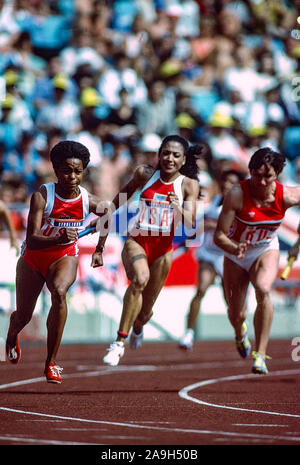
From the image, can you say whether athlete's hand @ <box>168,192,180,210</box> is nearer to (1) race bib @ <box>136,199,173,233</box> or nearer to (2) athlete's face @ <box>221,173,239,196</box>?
(1) race bib @ <box>136,199,173,233</box>

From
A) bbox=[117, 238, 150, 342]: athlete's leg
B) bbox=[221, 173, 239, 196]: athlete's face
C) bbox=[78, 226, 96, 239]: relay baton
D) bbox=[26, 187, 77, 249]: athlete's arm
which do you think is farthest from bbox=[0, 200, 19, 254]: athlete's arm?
bbox=[221, 173, 239, 196]: athlete's face

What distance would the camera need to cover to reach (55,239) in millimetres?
10461

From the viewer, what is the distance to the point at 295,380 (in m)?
13.0

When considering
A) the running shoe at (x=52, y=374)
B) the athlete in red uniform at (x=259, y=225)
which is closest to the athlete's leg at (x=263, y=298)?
the athlete in red uniform at (x=259, y=225)

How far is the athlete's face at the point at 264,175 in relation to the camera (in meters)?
11.4

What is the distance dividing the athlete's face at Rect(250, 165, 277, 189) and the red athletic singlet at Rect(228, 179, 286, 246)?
22 centimetres

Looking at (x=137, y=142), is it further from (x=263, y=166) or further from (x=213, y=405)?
(x=213, y=405)

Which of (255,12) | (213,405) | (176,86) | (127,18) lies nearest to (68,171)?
(213,405)

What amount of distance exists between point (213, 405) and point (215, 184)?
29.3ft

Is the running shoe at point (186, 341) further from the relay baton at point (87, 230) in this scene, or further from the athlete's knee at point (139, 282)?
the relay baton at point (87, 230)

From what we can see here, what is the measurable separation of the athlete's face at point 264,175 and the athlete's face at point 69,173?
80.5 inches

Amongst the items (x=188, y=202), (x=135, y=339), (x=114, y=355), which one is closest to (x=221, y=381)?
(x=135, y=339)

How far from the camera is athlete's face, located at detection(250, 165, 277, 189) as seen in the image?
37.4 ft

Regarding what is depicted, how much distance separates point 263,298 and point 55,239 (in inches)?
105
